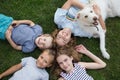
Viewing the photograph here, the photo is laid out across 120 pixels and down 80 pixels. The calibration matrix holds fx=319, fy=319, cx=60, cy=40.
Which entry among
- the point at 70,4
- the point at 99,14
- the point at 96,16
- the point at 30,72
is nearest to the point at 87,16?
the point at 96,16

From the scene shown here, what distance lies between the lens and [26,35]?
4.29 meters

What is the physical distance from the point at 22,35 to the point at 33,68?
53cm

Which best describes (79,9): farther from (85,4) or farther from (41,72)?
(41,72)

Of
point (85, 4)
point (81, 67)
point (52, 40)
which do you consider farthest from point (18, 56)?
point (85, 4)

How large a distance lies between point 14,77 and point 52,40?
70cm

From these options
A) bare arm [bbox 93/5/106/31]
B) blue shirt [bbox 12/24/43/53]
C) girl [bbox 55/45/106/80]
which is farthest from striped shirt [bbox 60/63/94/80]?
bare arm [bbox 93/5/106/31]

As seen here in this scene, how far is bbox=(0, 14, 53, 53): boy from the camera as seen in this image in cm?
425

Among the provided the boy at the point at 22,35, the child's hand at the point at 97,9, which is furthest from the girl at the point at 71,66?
the child's hand at the point at 97,9

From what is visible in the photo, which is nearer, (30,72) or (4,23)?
(30,72)

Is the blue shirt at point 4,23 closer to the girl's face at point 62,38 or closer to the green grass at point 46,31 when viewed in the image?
the green grass at point 46,31

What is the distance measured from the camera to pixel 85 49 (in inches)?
169

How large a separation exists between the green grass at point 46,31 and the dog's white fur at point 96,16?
0.31ft

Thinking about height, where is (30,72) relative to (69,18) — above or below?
below

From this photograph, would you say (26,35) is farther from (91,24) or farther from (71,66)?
(91,24)
